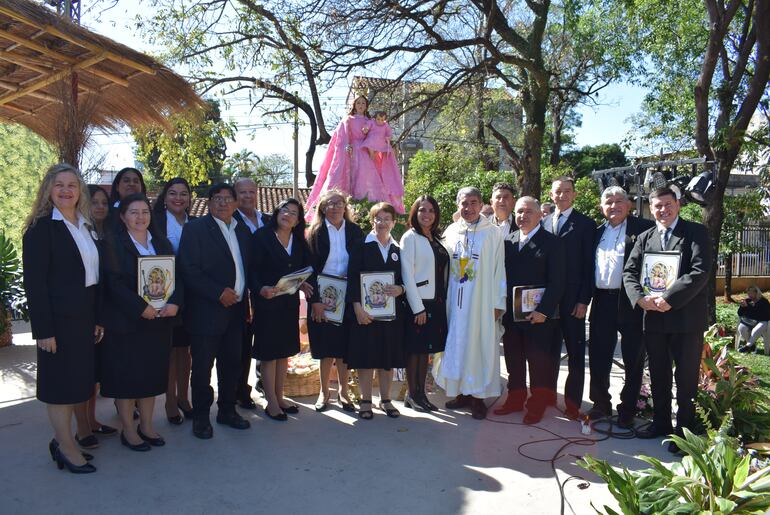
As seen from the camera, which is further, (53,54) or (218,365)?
(53,54)

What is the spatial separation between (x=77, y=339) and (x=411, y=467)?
236 centimetres

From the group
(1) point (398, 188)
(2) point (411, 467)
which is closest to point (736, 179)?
(1) point (398, 188)

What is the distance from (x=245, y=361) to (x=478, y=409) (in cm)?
210

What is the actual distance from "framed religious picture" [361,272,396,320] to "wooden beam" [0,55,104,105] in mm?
3065

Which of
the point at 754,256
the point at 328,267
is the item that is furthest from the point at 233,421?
the point at 754,256

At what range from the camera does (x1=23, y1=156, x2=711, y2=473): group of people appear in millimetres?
4320

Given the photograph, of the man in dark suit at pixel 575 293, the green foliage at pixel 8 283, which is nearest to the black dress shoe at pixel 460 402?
the man in dark suit at pixel 575 293

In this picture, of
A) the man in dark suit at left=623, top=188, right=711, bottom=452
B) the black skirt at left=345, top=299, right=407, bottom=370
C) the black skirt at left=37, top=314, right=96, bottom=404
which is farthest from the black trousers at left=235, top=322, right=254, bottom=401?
the man in dark suit at left=623, top=188, right=711, bottom=452

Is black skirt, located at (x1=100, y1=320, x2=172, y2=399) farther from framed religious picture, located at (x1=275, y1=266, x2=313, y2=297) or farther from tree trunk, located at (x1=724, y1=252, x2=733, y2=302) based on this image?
tree trunk, located at (x1=724, y1=252, x2=733, y2=302)

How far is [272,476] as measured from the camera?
397 cm

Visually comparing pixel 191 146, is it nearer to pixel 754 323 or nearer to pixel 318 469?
pixel 318 469

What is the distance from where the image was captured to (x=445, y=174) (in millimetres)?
19453

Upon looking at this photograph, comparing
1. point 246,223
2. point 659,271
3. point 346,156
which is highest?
point 346,156

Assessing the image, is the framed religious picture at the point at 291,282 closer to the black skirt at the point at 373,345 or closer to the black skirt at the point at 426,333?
the black skirt at the point at 373,345
